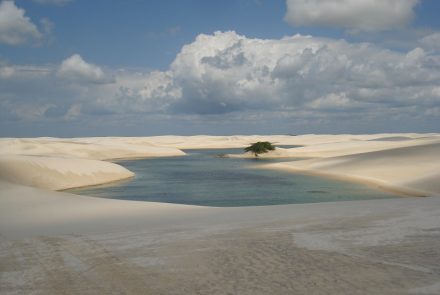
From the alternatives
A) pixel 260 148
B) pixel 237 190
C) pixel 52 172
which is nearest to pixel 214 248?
pixel 237 190

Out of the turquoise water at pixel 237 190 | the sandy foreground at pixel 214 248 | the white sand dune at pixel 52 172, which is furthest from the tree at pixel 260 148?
the sandy foreground at pixel 214 248

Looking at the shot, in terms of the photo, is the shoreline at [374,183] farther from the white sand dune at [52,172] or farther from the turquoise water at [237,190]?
the white sand dune at [52,172]

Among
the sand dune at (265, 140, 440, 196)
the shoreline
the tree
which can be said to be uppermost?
the tree

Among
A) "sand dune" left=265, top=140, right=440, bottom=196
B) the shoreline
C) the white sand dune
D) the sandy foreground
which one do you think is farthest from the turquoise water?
the sandy foreground

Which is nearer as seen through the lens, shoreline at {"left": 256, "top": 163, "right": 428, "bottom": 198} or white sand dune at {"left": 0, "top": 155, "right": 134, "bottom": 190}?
shoreline at {"left": 256, "top": 163, "right": 428, "bottom": 198}

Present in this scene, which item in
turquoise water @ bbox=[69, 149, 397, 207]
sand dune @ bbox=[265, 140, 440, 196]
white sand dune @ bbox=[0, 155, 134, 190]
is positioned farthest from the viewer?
white sand dune @ bbox=[0, 155, 134, 190]

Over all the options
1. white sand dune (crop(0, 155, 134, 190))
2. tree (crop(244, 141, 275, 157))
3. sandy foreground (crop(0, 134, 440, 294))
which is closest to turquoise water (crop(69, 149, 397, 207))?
white sand dune (crop(0, 155, 134, 190))

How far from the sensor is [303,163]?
51.3 meters

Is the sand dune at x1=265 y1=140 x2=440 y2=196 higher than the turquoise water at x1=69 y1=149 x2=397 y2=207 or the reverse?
higher

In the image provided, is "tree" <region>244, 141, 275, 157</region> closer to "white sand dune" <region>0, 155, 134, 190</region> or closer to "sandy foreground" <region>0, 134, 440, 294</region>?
"white sand dune" <region>0, 155, 134, 190</region>

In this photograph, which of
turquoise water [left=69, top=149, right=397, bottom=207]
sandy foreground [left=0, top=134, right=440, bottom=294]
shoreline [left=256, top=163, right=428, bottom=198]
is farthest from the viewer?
shoreline [left=256, top=163, right=428, bottom=198]

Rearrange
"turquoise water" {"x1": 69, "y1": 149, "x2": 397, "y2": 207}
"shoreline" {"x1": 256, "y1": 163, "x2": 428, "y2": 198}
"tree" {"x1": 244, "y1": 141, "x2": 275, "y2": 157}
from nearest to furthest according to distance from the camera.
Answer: "turquoise water" {"x1": 69, "y1": 149, "x2": 397, "y2": 207}, "shoreline" {"x1": 256, "y1": 163, "x2": 428, "y2": 198}, "tree" {"x1": 244, "y1": 141, "x2": 275, "y2": 157}

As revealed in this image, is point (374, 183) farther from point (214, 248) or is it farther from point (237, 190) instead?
point (214, 248)

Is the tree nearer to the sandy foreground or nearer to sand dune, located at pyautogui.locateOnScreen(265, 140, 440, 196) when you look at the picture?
sand dune, located at pyautogui.locateOnScreen(265, 140, 440, 196)
